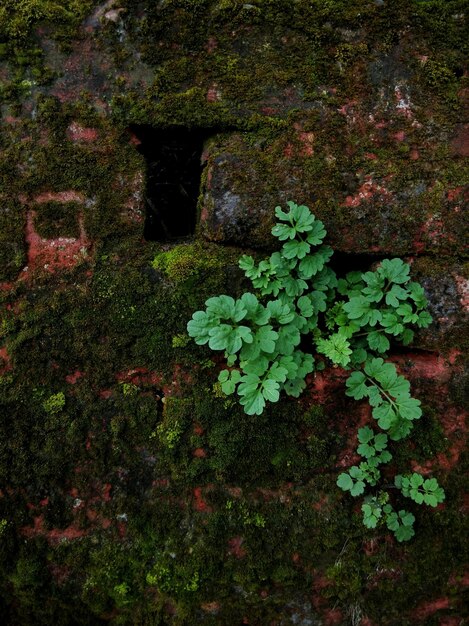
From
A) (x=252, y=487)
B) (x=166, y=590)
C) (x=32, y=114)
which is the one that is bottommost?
(x=166, y=590)

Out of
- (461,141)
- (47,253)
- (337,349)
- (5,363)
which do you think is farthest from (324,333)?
(5,363)

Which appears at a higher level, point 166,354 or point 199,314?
point 199,314

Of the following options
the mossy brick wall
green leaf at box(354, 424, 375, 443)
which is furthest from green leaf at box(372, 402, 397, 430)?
the mossy brick wall

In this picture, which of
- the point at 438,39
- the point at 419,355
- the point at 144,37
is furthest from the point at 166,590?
the point at 438,39

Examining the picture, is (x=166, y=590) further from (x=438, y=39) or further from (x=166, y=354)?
(x=438, y=39)

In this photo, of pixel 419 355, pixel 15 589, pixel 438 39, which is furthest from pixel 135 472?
pixel 438 39

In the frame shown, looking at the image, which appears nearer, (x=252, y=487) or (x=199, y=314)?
(x=199, y=314)

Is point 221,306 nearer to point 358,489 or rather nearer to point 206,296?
point 206,296
